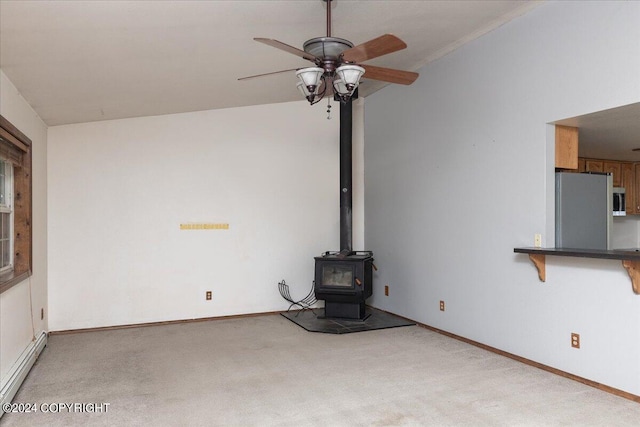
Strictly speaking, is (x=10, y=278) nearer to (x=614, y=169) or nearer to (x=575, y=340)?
(x=575, y=340)

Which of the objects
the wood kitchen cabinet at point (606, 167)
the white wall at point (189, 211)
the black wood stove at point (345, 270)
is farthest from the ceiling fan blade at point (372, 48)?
the wood kitchen cabinet at point (606, 167)

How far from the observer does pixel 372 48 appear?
2662 millimetres

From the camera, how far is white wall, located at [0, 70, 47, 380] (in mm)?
3227

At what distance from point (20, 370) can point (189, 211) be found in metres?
2.51

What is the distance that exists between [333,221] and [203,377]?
10.2 feet

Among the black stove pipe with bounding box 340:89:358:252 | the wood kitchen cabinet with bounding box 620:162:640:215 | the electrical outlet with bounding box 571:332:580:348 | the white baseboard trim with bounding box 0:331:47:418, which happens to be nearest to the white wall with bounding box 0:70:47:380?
the white baseboard trim with bounding box 0:331:47:418

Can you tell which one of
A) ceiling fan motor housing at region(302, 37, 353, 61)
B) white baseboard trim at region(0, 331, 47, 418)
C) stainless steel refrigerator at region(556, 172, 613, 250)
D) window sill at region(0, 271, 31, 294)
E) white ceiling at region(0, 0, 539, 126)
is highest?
white ceiling at region(0, 0, 539, 126)

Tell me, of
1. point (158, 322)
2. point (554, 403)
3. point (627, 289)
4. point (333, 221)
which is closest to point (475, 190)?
point (627, 289)

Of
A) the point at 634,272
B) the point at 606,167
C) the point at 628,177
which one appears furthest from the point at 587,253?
the point at 628,177

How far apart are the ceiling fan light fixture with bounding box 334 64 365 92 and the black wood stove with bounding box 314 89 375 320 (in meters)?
2.29

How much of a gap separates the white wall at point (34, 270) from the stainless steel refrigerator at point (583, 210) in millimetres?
4112

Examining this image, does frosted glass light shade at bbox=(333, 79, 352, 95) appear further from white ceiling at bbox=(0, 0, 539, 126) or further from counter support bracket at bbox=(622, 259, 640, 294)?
counter support bracket at bbox=(622, 259, 640, 294)

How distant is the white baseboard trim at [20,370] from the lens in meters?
2.95

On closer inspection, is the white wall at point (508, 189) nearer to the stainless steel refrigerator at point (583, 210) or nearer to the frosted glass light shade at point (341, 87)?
the stainless steel refrigerator at point (583, 210)
